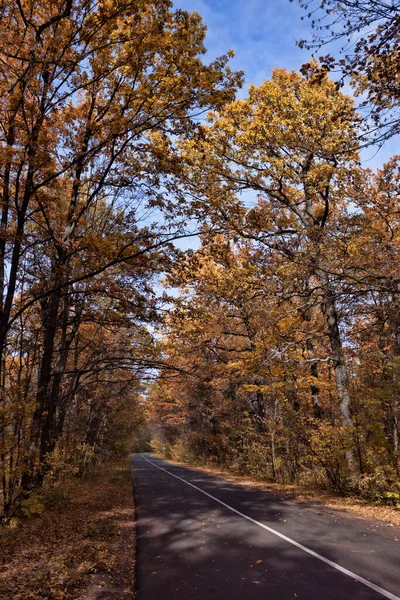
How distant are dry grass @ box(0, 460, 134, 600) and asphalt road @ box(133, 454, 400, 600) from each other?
37 centimetres

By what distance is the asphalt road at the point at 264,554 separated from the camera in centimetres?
451

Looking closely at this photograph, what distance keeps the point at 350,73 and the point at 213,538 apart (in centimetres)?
778

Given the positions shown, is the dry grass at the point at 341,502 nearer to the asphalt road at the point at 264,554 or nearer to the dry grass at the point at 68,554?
the asphalt road at the point at 264,554

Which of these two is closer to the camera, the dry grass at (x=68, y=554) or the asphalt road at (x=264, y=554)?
the asphalt road at (x=264, y=554)

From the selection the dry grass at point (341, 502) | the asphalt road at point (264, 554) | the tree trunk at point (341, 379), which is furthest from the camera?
the tree trunk at point (341, 379)

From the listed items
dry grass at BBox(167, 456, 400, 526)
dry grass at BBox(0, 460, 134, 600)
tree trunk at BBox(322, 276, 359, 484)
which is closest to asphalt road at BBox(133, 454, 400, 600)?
dry grass at BBox(0, 460, 134, 600)

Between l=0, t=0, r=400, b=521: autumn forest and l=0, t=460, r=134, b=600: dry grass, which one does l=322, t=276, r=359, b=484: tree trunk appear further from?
l=0, t=460, r=134, b=600: dry grass

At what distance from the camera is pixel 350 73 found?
4973 mm

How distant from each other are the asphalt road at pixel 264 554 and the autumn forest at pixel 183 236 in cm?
300

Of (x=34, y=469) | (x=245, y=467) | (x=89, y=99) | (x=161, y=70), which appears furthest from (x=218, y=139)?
(x=245, y=467)

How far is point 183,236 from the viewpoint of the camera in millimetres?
7281

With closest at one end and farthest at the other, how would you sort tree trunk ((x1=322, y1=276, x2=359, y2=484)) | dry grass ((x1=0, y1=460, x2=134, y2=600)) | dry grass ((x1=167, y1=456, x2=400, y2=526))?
dry grass ((x1=0, y1=460, x2=134, y2=600)), dry grass ((x1=167, y1=456, x2=400, y2=526)), tree trunk ((x1=322, y1=276, x2=359, y2=484))

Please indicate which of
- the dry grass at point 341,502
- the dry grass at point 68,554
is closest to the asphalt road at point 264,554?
the dry grass at point 68,554

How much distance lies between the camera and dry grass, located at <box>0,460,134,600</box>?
4.75 m
